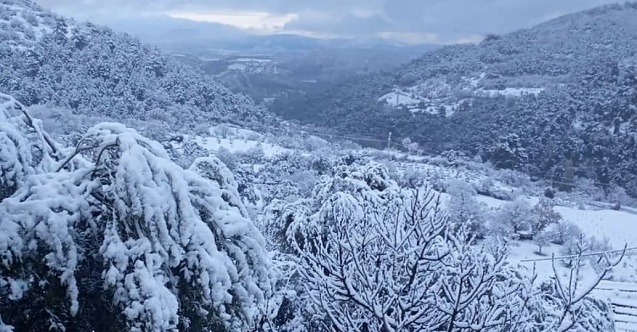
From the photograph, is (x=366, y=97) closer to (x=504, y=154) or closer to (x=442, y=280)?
(x=504, y=154)

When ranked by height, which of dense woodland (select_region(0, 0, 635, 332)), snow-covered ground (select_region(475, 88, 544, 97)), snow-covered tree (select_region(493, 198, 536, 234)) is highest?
dense woodland (select_region(0, 0, 635, 332))

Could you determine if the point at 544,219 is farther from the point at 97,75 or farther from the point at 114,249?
the point at 97,75

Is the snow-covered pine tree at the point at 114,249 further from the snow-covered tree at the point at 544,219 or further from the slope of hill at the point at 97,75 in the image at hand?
the slope of hill at the point at 97,75

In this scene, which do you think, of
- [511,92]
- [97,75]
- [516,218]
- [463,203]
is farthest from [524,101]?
[97,75]

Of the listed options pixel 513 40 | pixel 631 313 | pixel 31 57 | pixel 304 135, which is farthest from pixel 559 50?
pixel 631 313

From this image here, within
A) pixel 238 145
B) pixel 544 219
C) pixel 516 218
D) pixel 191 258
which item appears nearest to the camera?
pixel 191 258

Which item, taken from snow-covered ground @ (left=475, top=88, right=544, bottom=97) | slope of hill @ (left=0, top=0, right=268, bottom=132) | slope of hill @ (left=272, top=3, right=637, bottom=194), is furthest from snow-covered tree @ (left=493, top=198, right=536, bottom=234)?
snow-covered ground @ (left=475, top=88, right=544, bottom=97)

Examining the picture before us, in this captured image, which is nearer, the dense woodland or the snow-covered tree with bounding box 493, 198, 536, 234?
the dense woodland

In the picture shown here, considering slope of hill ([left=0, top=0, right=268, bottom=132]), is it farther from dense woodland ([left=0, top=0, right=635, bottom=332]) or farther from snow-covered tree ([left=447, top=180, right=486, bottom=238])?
dense woodland ([left=0, top=0, right=635, bottom=332])
